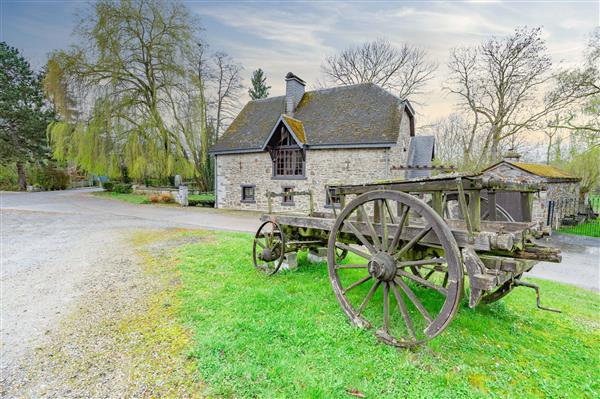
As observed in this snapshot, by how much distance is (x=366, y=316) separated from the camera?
388 cm

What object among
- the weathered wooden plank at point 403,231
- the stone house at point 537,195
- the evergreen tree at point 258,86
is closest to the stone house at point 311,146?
the stone house at point 537,195

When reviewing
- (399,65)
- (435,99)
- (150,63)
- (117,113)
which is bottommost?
(117,113)

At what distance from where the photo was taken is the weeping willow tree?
804 inches

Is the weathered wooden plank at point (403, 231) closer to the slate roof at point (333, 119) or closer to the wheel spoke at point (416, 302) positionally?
the wheel spoke at point (416, 302)

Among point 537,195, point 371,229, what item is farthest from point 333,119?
point 371,229

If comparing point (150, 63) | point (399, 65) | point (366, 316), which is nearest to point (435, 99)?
point (399, 65)

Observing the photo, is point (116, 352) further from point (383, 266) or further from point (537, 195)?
point (537, 195)

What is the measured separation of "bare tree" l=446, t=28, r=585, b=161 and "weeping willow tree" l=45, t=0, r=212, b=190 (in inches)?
785

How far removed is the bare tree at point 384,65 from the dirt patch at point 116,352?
1042 inches

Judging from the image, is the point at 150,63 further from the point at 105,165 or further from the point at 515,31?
the point at 515,31

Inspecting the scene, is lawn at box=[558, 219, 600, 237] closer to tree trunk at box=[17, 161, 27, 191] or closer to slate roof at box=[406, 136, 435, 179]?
slate roof at box=[406, 136, 435, 179]

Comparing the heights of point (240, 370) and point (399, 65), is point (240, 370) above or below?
below

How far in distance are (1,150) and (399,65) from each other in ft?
132

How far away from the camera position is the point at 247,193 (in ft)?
60.6
